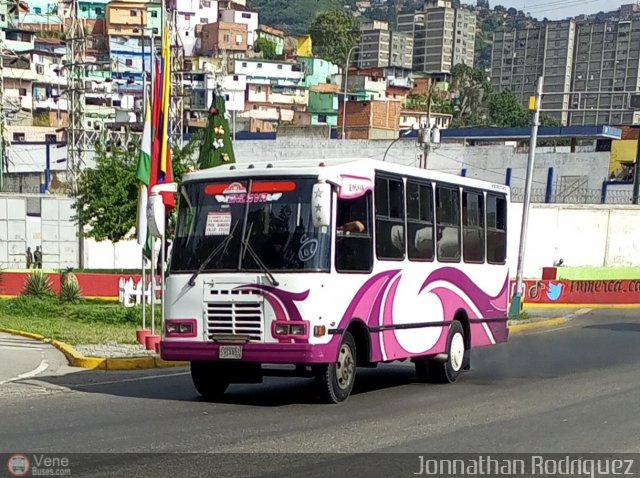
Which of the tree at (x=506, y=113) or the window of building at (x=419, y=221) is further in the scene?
the tree at (x=506, y=113)

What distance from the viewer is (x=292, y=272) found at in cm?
1225

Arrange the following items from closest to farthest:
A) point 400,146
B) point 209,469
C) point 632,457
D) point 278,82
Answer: point 209,469
point 632,457
point 400,146
point 278,82

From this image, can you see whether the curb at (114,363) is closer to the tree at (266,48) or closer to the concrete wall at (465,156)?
the concrete wall at (465,156)

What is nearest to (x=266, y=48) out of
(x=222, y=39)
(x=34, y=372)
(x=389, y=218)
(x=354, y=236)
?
(x=222, y=39)

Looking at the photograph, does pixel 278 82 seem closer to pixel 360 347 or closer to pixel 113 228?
pixel 113 228

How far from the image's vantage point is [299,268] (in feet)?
40.2

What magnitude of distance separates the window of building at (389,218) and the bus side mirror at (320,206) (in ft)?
5.24

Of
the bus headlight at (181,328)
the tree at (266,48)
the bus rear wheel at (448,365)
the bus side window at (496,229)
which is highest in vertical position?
the tree at (266,48)

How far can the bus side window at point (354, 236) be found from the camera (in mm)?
12641

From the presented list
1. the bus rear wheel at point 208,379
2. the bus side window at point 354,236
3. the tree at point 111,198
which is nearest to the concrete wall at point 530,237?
the tree at point 111,198

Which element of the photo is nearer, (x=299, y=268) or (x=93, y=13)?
(x=299, y=268)

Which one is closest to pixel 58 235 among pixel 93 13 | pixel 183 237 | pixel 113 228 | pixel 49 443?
pixel 113 228

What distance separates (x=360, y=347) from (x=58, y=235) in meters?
38.9

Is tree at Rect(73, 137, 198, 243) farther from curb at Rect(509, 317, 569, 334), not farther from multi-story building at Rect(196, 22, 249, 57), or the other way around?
multi-story building at Rect(196, 22, 249, 57)
